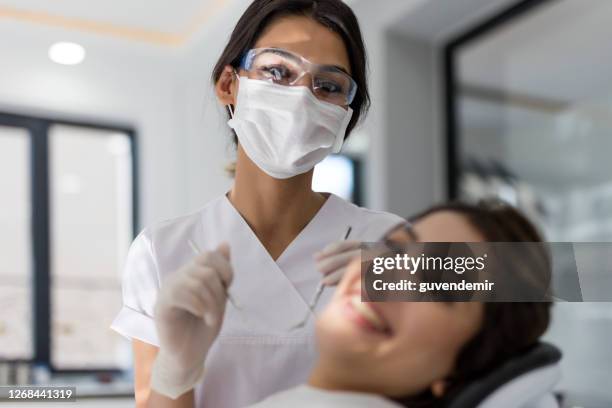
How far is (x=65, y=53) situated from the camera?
102 centimetres

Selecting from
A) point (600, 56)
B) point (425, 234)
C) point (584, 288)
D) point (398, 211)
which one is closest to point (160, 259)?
point (425, 234)

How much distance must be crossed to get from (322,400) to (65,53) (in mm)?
652

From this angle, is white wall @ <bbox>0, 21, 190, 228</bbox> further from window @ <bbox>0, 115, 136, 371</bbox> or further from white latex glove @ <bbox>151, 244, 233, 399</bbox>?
white latex glove @ <bbox>151, 244, 233, 399</bbox>

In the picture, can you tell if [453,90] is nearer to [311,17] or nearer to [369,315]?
[311,17]

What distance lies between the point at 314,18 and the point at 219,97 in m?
0.13

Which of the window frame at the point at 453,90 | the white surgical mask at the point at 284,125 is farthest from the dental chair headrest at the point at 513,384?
the window frame at the point at 453,90

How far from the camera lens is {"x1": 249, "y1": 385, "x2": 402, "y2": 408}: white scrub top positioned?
589mm

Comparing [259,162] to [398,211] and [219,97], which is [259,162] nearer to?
[219,97]

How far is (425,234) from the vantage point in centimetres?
59

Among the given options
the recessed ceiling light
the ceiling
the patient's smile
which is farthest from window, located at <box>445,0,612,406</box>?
the patient's smile

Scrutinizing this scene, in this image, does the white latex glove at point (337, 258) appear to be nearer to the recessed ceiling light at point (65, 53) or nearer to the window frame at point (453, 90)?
the recessed ceiling light at point (65, 53)

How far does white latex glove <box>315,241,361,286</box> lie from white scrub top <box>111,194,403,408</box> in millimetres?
27

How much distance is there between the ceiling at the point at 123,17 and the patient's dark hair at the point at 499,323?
0.53m

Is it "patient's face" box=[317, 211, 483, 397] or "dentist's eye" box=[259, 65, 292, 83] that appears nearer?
"patient's face" box=[317, 211, 483, 397]
